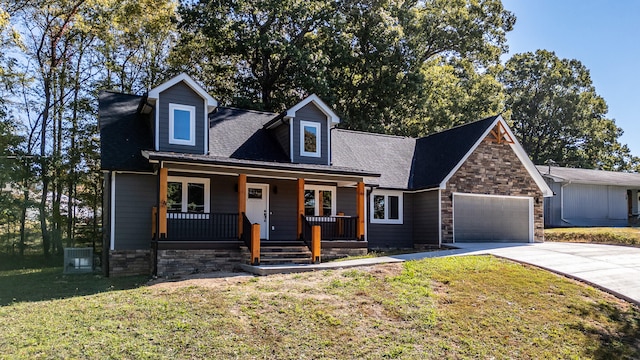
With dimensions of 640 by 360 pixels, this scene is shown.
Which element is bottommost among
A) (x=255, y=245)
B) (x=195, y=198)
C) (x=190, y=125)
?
(x=255, y=245)

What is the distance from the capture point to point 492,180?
20312mm

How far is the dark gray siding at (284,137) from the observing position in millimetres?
17562

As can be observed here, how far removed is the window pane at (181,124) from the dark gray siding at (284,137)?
11.4 ft

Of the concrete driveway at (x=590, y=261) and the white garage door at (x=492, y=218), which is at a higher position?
the white garage door at (x=492, y=218)

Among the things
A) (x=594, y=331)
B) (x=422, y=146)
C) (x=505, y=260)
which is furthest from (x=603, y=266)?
(x=422, y=146)

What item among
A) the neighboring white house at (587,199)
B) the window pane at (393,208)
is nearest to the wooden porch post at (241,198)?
the window pane at (393,208)

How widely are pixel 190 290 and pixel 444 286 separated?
5480 mm

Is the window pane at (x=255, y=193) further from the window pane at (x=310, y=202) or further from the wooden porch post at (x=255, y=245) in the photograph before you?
the wooden porch post at (x=255, y=245)

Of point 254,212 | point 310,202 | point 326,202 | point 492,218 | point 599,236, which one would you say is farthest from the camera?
point 599,236

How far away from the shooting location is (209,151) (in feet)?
53.4

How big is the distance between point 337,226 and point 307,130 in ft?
11.5

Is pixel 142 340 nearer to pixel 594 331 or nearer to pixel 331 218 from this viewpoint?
A: pixel 594 331

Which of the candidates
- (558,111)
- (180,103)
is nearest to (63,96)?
(180,103)

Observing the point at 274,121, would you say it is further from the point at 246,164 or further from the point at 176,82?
the point at 176,82
